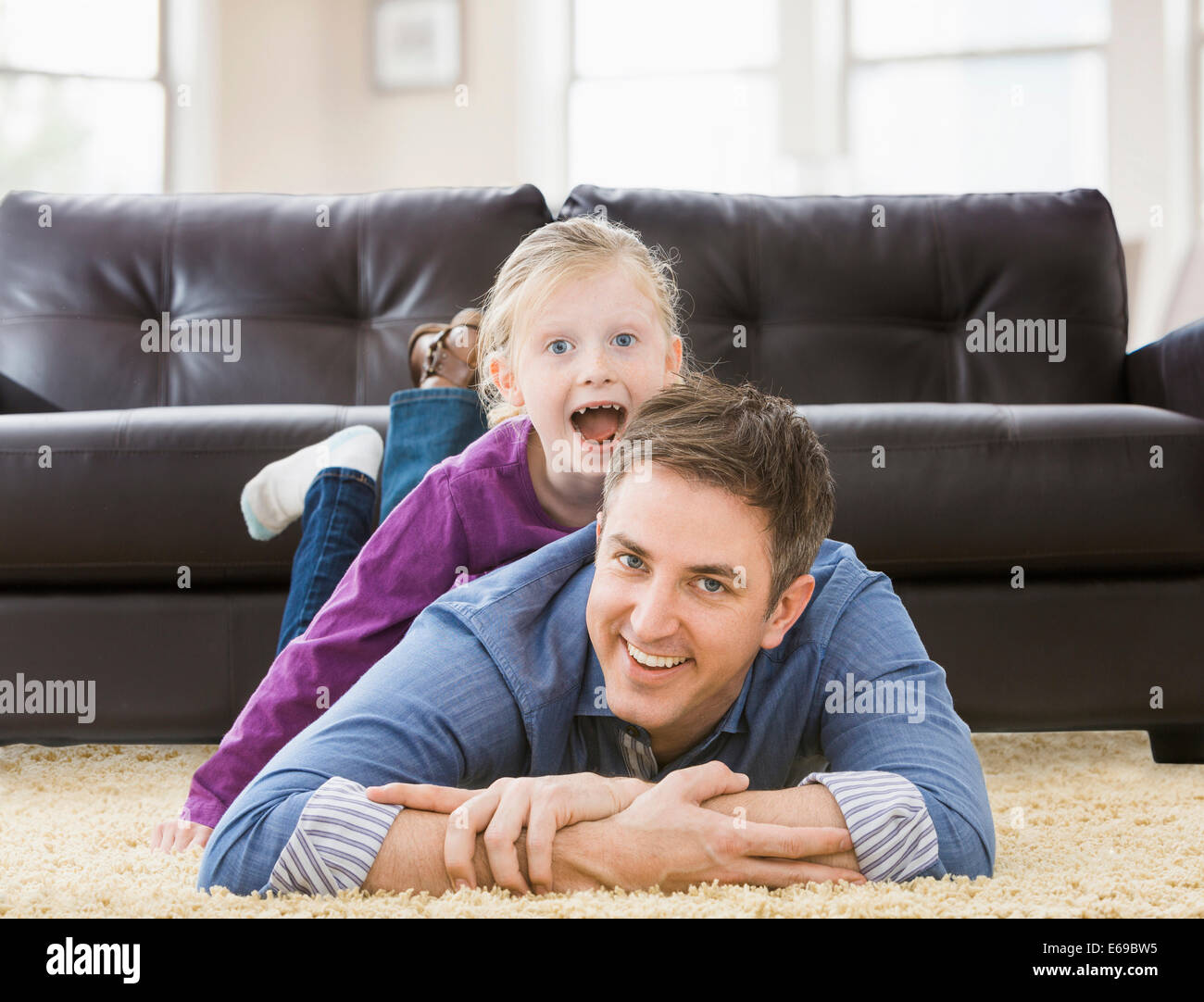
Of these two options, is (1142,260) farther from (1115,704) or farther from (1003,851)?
(1003,851)

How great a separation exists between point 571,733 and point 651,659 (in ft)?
0.46

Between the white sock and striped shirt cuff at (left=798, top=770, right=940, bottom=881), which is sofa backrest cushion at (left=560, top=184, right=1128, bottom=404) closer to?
the white sock

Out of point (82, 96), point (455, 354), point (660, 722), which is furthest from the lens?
point (82, 96)

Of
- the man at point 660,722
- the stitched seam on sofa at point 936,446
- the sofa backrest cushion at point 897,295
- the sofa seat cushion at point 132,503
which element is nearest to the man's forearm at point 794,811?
the man at point 660,722

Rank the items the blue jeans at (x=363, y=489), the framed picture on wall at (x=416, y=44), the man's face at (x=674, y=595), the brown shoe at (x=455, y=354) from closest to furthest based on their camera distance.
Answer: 1. the man's face at (x=674, y=595)
2. the blue jeans at (x=363, y=489)
3. the brown shoe at (x=455, y=354)
4. the framed picture on wall at (x=416, y=44)

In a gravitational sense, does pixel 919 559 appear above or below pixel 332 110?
below

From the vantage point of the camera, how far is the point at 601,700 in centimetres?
85

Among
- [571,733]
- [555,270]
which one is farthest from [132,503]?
[571,733]

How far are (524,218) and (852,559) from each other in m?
1.21

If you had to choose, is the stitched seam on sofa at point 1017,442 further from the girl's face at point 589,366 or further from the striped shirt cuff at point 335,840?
the striped shirt cuff at point 335,840

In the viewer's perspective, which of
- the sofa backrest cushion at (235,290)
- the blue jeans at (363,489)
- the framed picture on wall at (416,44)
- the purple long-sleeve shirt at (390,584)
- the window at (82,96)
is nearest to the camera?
the purple long-sleeve shirt at (390,584)

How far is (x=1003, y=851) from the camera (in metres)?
0.92

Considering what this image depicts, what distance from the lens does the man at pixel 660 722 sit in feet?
2.26

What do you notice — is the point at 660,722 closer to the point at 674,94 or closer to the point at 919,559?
the point at 919,559
